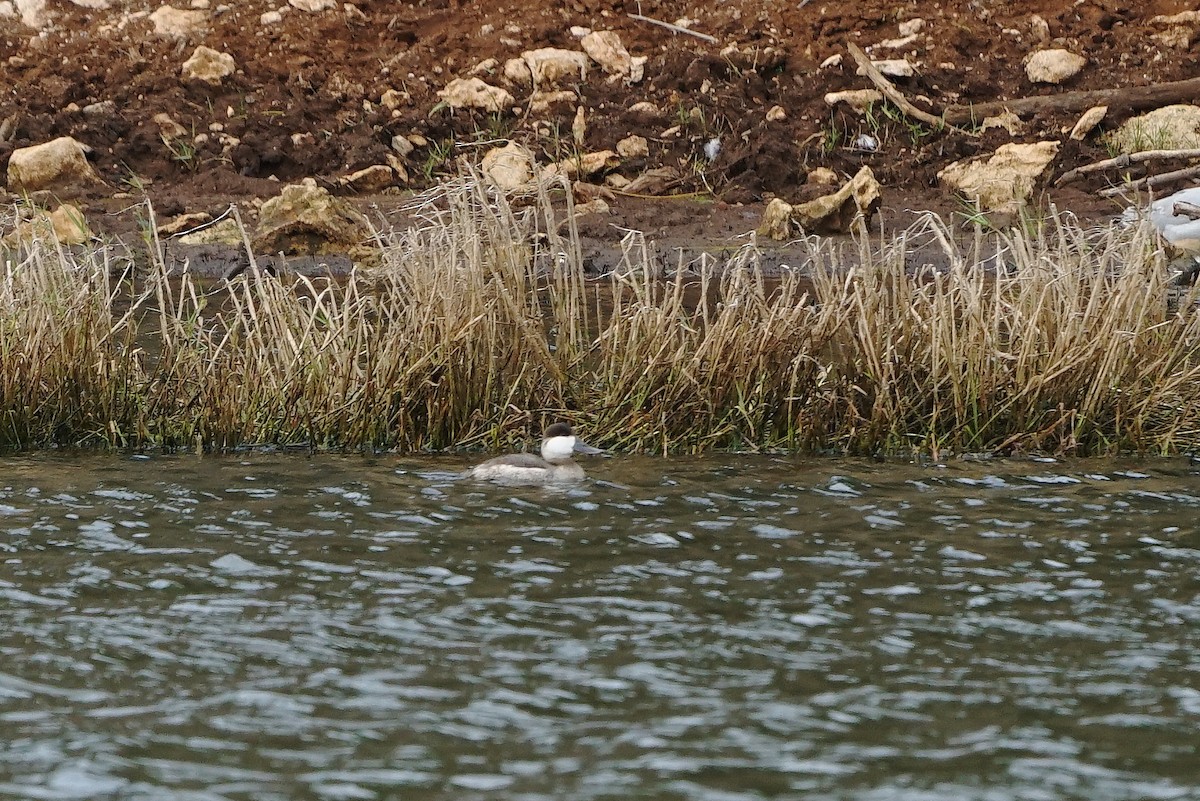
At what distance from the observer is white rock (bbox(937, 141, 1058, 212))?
18484 millimetres

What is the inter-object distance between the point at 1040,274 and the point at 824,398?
1498 mm

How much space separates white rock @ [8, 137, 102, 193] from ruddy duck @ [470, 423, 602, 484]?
470 inches

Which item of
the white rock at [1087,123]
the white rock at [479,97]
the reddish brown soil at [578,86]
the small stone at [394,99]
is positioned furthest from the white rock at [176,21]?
the white rock at [1087,123]

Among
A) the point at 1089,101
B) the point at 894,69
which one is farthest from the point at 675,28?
the point at 1089,101

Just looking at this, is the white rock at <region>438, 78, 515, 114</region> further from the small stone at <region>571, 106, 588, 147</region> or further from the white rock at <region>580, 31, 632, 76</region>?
the white rock at <region>580, 31, 632, 76</region>

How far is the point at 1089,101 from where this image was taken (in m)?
20.3

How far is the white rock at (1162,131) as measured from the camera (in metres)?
18.9

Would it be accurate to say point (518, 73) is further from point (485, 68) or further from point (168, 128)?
point (168, 128)

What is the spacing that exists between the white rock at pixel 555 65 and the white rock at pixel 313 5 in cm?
357

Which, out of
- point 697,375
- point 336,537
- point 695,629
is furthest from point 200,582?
point 697,375

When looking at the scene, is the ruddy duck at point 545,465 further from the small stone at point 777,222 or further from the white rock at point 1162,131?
the white rock at point 1162,131

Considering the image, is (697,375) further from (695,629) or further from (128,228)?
(128,228)

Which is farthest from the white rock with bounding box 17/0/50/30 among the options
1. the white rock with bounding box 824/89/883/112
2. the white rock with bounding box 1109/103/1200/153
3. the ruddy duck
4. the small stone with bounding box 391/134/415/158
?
the ruddy duck

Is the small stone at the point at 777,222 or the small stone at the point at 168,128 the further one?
the small stone at the point at 168,128
